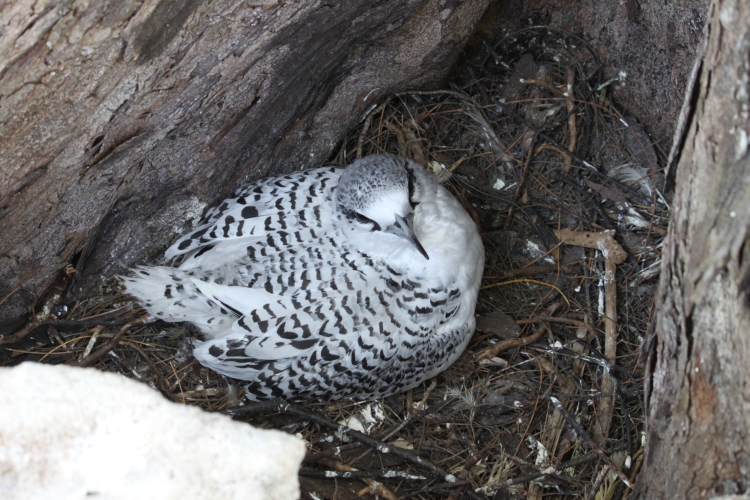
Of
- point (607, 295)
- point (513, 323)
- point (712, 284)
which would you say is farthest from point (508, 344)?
point (712, 284)

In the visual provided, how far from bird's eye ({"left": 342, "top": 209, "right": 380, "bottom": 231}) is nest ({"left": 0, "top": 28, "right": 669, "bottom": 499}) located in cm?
91

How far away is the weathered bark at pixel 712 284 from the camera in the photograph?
5.76ft

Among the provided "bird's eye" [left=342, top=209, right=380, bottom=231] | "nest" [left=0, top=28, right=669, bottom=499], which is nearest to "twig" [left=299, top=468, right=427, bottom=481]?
"nest" [left=0, top=28, right=669, bottom=499]

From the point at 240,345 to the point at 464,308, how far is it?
1045 millimetres

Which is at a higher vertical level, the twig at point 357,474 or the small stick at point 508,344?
the twig at point 357,474

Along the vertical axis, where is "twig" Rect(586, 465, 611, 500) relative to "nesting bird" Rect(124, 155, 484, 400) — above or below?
below

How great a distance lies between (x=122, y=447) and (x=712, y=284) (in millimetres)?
1660

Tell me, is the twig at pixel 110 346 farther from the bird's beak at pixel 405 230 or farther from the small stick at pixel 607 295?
the small stick at pixel 607 295

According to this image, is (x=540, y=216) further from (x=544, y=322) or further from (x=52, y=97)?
(x=52, y=97)

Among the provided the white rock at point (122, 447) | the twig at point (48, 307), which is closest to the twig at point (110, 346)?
the twig at point (48, 307)

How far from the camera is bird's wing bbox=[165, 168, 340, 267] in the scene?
3170 mm

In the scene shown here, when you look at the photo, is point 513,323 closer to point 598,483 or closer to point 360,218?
point 598,483

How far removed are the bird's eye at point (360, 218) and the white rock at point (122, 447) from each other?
1221mm

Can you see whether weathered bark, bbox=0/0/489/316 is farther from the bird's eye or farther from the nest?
the bird's eye
